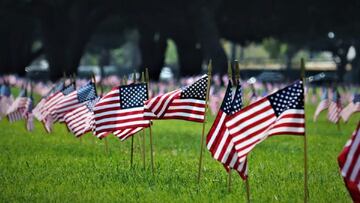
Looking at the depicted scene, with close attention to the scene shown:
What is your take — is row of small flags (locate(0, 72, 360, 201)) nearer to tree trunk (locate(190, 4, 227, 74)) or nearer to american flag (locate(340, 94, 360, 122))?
american flag (locate(340, 94, 360, 122))

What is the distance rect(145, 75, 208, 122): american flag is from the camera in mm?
12859

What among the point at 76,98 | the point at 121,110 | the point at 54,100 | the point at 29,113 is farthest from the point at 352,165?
the point at 29,113

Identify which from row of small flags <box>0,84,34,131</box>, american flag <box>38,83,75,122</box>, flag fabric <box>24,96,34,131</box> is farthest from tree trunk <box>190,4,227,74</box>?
american flag <box>38,83,75,122</box>

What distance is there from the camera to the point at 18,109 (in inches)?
913

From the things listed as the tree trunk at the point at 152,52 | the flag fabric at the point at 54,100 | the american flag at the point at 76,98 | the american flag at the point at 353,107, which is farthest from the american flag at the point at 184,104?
the tree trunk at the point at 152,52

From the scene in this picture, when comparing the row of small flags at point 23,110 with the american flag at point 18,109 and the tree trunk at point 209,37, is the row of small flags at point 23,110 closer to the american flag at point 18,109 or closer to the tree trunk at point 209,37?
the american flag at point 18,109

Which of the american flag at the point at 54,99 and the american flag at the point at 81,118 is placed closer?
the american flag at the point at 81,118

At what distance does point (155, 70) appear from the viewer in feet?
224

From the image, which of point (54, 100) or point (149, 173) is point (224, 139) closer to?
point (149, 173)

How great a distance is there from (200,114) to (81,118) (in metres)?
4.87

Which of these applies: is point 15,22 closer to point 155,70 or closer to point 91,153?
point 155,70

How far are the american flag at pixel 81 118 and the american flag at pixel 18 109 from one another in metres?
5.76

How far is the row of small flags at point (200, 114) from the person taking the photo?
9969 mm

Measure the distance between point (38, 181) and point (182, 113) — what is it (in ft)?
8.07
